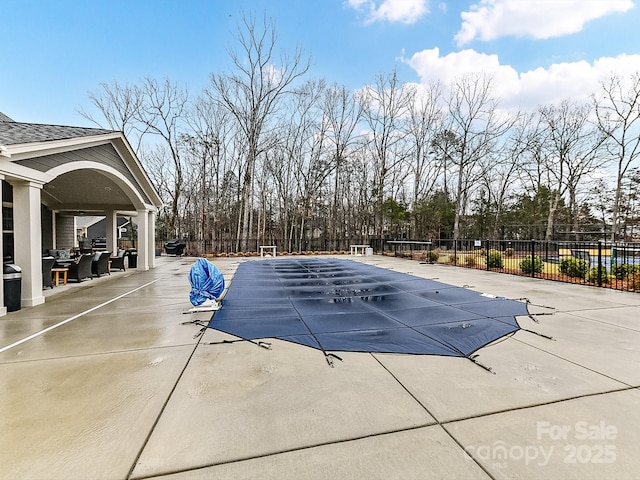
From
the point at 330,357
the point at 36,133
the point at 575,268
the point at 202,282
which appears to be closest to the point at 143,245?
the point at 36,133

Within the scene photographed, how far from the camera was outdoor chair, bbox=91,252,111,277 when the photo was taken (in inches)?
379

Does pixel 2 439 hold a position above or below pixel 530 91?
below

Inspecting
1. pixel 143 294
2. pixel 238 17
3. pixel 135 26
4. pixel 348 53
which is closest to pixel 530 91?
pixel 348 53

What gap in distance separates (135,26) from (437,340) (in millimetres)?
17468

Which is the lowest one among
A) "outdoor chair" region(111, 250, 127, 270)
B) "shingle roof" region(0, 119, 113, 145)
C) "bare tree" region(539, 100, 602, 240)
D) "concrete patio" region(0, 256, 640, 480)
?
"concrete patio" region(0, 256, 640, 480)

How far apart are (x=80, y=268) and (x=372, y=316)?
8343mm

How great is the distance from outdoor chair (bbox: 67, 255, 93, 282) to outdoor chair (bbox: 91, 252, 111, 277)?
1.56ft

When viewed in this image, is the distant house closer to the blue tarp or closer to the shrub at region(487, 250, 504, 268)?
the blue tarp

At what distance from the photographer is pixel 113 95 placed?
23.0m

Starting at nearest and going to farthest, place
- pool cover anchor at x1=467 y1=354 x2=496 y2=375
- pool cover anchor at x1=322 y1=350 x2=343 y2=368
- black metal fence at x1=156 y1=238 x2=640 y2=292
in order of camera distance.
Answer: pool cover anchor at x1=467 y1=354 x2=496 y2=375 → pool cover anchor at x1=322 y1=350 x2=343 y2=368 → black metal fence at x1=156 y1=238 x2=640 y2=292

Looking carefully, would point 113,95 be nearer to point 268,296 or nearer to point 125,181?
point 125,181

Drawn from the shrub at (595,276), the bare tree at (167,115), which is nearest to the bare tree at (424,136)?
the shrub at (595,276)

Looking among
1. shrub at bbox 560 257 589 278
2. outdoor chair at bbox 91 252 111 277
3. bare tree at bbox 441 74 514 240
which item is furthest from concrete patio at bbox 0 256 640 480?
bare tree at bbox 441 74 514 240

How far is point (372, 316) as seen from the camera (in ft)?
16.3
